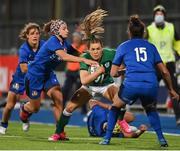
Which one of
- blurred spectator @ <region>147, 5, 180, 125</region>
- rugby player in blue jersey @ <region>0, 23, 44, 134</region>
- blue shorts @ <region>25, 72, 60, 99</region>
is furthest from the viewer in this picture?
blurred spectator @ <region>147, 5, 180, 125</region>

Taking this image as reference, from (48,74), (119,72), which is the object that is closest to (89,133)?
(48,74)

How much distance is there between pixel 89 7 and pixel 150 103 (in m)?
18.6

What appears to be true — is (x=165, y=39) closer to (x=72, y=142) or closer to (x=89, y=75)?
(x=89, y=75)

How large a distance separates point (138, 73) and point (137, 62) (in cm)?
16

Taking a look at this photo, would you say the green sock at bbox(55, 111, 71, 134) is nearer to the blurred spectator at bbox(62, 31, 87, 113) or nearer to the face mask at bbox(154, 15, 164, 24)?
the face mask at bbox(154, 15, 164, 24)

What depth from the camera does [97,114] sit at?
15.4 meters

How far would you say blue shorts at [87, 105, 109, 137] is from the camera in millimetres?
15172

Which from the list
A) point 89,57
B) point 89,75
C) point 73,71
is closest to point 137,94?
point 89,75

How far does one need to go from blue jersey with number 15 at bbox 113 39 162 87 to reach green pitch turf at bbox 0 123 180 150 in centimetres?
93

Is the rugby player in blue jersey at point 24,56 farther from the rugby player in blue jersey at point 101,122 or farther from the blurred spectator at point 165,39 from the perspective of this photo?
the blurred spectator at point 165,39

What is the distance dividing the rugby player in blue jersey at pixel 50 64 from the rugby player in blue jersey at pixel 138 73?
125 centimetres

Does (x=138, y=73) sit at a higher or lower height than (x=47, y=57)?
higher

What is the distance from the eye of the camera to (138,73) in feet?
41.5

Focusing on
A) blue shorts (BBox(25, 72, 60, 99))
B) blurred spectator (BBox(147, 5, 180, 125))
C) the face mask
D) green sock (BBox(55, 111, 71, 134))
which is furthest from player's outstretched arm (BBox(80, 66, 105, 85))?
the face mask
